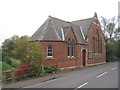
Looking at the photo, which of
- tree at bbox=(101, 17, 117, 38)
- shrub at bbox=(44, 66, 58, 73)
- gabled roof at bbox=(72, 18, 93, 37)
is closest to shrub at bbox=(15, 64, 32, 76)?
shrub at bbox=(44, 66, 58, 73)

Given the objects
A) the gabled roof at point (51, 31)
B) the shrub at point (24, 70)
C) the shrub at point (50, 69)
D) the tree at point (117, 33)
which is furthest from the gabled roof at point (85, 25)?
the tree at point (117, 33)

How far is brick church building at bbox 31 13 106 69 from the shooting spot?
22.5 metres

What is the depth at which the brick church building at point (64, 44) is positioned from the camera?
74.0 ft

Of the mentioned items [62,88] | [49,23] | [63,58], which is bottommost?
[62,88]

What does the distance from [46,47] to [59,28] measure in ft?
14.2

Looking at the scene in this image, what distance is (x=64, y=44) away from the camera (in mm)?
23484

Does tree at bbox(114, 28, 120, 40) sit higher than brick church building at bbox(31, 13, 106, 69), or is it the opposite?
tree at bbox(114, 28, 120, 40)

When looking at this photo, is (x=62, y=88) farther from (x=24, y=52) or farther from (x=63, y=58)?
(x=63, y=58)

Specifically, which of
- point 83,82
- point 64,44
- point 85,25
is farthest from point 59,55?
point 85,25

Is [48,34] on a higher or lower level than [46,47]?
higher

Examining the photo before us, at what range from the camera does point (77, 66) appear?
26.8m

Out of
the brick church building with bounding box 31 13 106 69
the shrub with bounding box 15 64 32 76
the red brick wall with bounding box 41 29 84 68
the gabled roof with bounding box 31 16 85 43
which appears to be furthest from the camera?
the gabled roof with bounding box 31 16 85 43

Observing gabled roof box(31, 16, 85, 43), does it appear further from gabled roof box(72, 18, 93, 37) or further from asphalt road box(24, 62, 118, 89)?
asphalt road box(24, 62, 118, 89)

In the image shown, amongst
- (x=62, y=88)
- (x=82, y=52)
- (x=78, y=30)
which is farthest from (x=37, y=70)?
(x=78, y=30)
